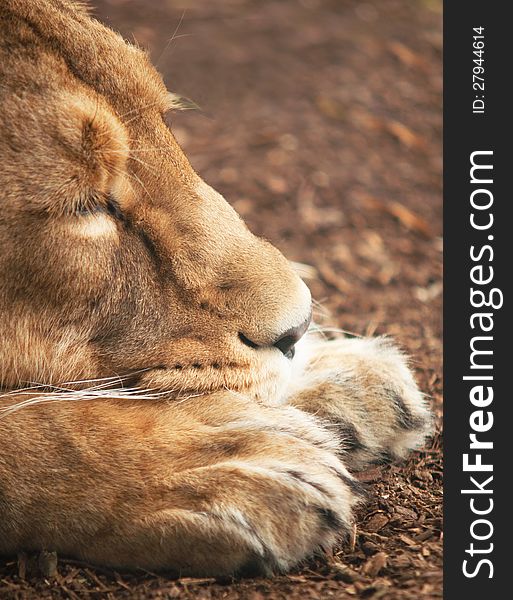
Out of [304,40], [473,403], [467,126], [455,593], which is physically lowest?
[455,593]

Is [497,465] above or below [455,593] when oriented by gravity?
above

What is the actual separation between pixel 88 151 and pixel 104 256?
325 mm

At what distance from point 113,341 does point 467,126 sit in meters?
1.92

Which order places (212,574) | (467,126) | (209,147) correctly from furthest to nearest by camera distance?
(209,147), (467,126), (212,574)

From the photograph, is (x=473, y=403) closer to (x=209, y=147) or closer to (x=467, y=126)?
(x=467, y=126)

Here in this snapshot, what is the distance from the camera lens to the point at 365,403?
3129 mm

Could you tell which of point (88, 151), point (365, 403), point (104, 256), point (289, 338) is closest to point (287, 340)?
point (289, 338)

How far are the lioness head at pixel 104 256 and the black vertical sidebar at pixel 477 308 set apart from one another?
2.33 ft

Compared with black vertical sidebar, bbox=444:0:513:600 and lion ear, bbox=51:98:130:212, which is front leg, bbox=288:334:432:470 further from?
lion ear, bbox=51:98:130:212

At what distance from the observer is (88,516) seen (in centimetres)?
254

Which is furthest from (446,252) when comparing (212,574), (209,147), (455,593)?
(209,147)

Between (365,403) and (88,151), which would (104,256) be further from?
(365,403)

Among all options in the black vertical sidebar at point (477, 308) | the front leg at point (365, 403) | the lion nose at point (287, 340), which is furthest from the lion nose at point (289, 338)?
the black vertical sidebar at point (477, 308)

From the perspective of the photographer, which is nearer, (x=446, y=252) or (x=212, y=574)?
(x=212, y=574)
